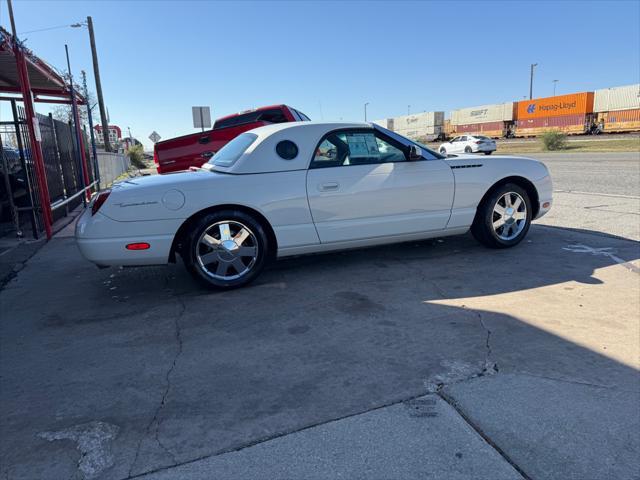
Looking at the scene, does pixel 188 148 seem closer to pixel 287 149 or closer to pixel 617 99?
pixel 287 149

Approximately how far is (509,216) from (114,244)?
14.3 ft

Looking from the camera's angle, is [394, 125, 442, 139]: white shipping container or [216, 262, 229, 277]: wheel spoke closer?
[216, 262, 229, 277]: wheel spoke

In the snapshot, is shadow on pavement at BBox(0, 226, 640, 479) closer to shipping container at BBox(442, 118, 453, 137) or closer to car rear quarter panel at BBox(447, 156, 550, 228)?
car rear quarter panel at BBox(447, 156, 550, 228)

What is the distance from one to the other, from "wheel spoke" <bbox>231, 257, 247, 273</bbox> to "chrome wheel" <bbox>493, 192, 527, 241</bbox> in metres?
3.01

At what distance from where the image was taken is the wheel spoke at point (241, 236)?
4.59 m

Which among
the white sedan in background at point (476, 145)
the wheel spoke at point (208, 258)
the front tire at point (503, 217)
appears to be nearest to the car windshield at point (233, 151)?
the wheel spoke at point (208, 258)

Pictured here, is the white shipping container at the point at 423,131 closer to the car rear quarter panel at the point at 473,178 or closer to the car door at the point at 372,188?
the car rear quarter panel at the point at 473,178

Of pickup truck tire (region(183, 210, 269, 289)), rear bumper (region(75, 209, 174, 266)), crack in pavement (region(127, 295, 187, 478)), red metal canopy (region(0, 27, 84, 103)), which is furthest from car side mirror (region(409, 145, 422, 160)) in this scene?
red metal canopy (region(0, 27, 84, 103))

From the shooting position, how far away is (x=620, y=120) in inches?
1785

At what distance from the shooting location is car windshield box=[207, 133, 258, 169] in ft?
16.2

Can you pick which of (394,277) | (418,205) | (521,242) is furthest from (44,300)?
(521,242)

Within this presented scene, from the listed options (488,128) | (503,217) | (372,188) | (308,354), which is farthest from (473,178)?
(488,128)

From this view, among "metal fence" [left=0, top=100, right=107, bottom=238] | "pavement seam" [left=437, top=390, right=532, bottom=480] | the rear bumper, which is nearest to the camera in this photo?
"pavement seam" [left=437, top=390, right=532, bottom=480]

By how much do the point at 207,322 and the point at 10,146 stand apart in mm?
8316
